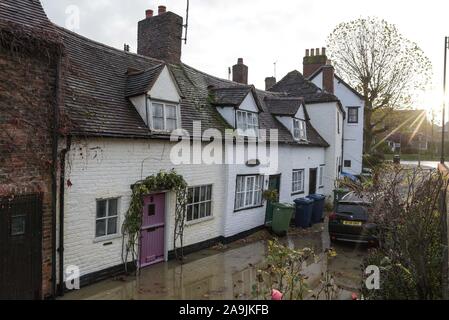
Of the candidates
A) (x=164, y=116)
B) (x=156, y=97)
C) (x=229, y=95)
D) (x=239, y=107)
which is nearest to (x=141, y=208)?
(x=164, y=116)

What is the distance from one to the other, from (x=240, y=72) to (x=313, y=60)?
8.98 metres

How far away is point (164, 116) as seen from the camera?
1116 cm

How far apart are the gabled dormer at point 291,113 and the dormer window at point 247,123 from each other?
3352mm

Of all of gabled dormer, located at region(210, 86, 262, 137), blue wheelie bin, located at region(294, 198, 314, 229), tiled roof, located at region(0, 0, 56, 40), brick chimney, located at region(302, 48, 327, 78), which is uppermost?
brick chimney, located at region(302, 48, 327, 78)

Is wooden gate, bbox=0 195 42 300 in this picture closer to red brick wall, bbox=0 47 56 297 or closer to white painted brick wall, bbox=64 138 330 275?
red brick wall, bbox=0 47 56 297

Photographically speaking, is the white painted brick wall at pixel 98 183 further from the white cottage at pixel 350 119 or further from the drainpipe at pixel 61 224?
the white cottage at pixel 350 119

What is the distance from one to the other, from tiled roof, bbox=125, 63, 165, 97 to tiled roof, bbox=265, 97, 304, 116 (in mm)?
9111

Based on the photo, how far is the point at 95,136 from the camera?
8.77 meters

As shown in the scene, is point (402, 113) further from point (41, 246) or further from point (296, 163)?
point (41, 246)

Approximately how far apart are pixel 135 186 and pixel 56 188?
7.64 feet

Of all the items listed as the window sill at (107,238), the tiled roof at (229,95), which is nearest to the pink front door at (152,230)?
the window sill at (107,238)

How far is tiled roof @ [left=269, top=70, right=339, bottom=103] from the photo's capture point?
73.7ft

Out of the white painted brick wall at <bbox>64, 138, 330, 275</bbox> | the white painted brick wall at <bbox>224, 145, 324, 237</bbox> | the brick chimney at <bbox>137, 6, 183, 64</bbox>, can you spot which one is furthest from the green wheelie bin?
the brick chimney at <bbox>137, 6, 183, 64</bbox>

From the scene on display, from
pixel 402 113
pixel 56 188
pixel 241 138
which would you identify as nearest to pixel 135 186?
pixel 56 188
